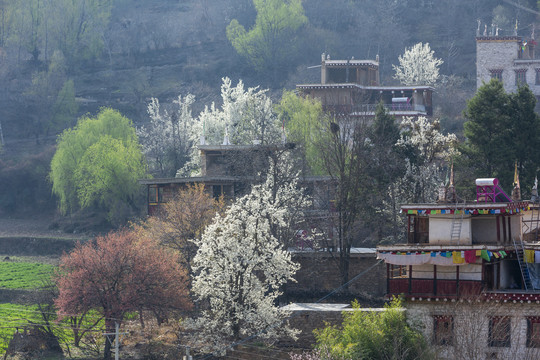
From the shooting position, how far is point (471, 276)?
41.8m

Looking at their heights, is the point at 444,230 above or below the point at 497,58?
below

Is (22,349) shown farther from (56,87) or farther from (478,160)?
(56,87)

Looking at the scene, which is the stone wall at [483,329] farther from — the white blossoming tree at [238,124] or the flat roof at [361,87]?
the flat roof at [361,87]

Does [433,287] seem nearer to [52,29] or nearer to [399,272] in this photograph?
[399,272]

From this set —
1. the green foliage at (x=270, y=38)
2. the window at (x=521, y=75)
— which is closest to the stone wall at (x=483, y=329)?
the window at (x=521, y=75)

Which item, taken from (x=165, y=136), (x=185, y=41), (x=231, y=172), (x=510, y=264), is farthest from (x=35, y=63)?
Result: (x=510, y=264)

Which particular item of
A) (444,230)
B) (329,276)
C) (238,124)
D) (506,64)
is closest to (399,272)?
(444,230)

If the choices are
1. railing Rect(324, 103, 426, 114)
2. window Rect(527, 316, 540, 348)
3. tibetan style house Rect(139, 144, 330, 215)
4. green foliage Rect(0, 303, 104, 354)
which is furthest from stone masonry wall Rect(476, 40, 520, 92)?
window Rect(527, 316, 540, 348)

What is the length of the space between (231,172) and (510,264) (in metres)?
30.6

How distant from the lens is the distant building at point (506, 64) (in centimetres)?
9056

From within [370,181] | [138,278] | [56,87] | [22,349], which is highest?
[56,87]

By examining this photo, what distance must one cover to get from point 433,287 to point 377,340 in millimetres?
4667

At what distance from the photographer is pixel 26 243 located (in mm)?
78500

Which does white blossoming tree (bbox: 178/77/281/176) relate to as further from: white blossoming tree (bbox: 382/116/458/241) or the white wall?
the white wall
